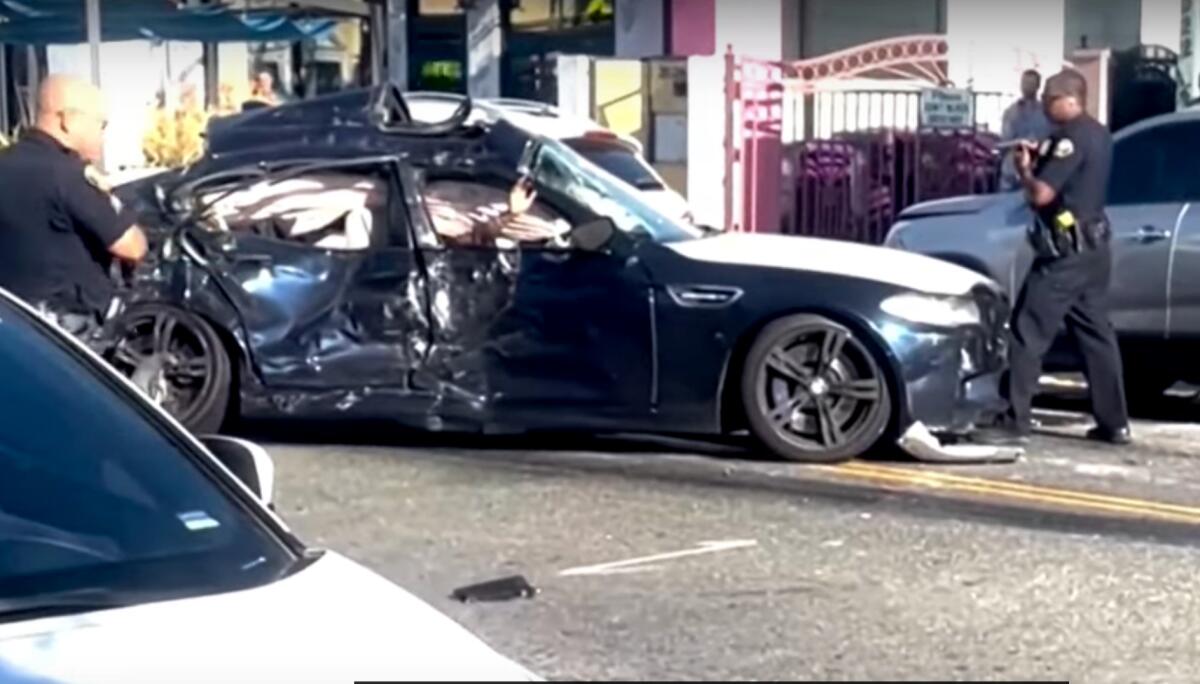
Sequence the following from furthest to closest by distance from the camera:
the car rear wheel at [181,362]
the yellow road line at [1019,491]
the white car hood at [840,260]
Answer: the car rear wheel at [181,362] → the white car hood at [840,260] → the yellow road line at [1019,491]

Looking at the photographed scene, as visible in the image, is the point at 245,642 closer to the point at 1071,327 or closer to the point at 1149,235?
the point at 1071,327

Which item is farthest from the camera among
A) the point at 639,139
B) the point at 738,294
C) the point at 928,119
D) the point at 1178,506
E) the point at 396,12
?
the point at 396,12

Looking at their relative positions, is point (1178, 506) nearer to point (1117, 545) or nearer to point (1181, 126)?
point (1117, 545)

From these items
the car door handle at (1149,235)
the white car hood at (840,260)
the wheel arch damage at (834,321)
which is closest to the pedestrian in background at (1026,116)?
the car door handle at (1149,235)

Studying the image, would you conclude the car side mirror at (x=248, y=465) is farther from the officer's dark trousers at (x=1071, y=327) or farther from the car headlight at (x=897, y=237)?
the car headlight at (x=897, y=237)

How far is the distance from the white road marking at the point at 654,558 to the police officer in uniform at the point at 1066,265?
268cm

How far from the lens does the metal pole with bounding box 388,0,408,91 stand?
2728cm

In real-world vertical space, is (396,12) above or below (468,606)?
above

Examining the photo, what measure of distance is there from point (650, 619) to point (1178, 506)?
3.10m

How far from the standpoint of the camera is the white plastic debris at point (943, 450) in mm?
10516

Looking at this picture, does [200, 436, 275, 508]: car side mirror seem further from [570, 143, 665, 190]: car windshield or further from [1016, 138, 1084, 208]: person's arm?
[570, 143, 665, 190]: car windshield

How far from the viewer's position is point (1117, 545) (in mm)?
8938

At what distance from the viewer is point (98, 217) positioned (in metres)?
9.26

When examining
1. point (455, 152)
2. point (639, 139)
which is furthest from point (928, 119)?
point (455, 152)
